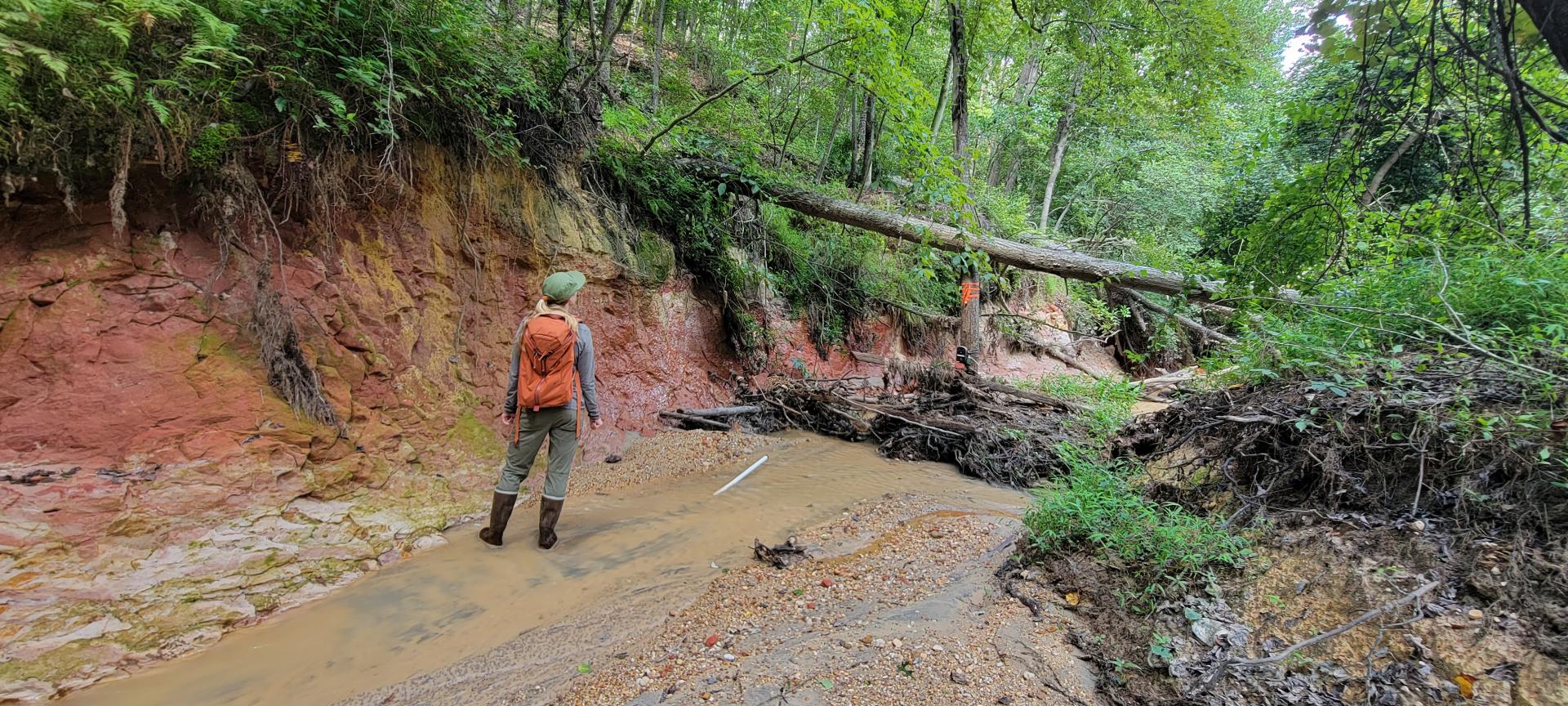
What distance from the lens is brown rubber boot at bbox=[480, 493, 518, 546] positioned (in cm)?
380

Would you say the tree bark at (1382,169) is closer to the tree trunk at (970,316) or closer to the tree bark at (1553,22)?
the tree bark at (1553,22)

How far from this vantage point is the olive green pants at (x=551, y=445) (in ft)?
13.0

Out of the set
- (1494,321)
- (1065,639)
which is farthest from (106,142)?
(1494,321)

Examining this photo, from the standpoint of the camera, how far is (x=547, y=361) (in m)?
3.86

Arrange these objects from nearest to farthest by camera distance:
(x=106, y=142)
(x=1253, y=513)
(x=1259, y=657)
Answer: (x=1259, y=657)
(x=1253, y=513)
(x=106, y=142)

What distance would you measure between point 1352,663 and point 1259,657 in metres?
0.27

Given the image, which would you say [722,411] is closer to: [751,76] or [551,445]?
[551,445]

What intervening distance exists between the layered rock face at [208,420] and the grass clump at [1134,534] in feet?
13.7

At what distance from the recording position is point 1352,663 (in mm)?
2041

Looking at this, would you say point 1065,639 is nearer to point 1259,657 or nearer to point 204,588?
point 1259,657

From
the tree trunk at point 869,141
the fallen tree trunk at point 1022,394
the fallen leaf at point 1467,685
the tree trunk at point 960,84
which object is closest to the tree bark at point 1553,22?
the fallen leaf at point 1467,685

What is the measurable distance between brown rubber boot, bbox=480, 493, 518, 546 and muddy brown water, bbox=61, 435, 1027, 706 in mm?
74

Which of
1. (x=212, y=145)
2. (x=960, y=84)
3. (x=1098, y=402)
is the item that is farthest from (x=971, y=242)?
(x=212, y=145)

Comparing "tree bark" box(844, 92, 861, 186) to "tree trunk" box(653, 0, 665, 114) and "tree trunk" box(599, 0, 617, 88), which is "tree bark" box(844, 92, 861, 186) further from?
"tree trunk" box(599, 0, 617, 88)
